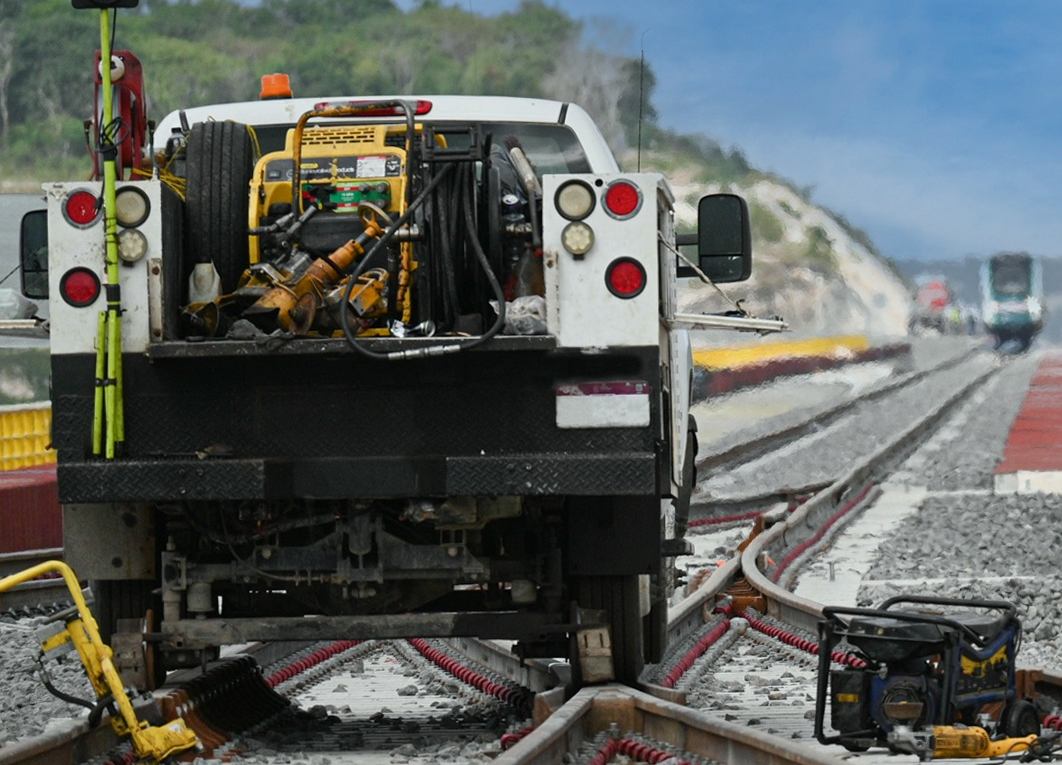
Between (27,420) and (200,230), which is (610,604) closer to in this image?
(200,230)

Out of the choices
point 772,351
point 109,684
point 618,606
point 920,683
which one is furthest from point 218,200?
point 772,351

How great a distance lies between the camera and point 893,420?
150ft

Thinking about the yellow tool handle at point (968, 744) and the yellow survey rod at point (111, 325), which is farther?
the yellow survey rod at point (111, 325)

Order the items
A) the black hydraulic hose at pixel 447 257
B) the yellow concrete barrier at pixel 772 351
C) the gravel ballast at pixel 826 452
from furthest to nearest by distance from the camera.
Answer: the yellow concrete barrier at pixel 772 351, the gravel ballast at pixel 826 452, the black hydraulic hose at pixel 447 257

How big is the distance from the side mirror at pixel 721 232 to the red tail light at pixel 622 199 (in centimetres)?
98

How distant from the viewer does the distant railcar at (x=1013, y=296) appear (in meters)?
102

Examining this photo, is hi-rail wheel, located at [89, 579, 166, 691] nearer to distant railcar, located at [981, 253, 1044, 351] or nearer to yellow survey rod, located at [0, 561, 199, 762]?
yellow survey rod, located at [0, 561, 199, 762]

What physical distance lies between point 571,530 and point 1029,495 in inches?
616

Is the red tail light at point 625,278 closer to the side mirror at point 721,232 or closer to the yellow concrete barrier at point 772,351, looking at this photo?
the side mirror at point 721,232

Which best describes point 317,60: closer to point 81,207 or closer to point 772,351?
point 772,351

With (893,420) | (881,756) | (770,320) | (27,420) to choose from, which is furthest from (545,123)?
(893,420)

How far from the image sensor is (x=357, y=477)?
771 cm

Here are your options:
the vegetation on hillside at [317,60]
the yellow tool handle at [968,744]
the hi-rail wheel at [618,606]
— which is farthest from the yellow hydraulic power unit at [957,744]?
the vegetation on hillside at [317,60]

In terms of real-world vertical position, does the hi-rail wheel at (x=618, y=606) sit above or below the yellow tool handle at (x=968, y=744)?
above
